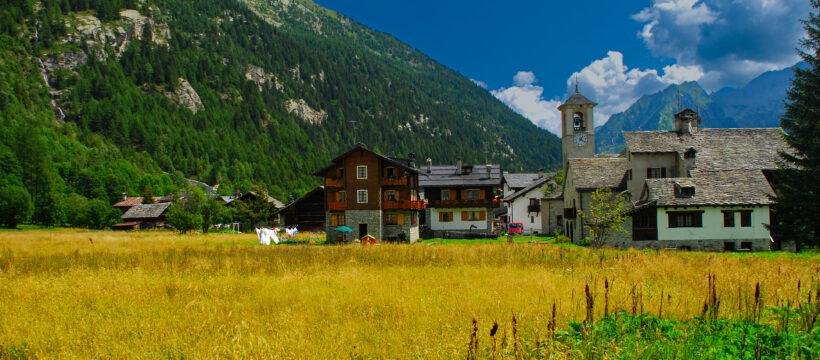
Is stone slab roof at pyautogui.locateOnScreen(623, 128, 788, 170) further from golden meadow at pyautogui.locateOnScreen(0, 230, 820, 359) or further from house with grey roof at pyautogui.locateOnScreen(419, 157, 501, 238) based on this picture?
golden meadow at pyautogui.locateOnScreen(0, 230, 820, 359)

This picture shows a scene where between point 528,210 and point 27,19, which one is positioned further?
point 27,19

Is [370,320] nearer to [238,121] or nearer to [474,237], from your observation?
[474,237]

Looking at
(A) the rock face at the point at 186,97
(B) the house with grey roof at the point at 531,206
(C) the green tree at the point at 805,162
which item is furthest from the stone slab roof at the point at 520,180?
(A) the rock face at the point at 186,97

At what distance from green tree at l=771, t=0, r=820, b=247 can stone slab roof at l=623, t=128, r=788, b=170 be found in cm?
975

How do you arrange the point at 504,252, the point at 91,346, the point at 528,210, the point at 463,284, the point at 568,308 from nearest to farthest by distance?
the point at 91,346
the point at 568,308
the point at 463,284
the point at 504,252
the point at 528,210

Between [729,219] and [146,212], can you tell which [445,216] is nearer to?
[729,219]

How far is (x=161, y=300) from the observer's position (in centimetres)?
966

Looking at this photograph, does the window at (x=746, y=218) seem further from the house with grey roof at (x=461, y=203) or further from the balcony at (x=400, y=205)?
the balcony at (x=400, y=205)

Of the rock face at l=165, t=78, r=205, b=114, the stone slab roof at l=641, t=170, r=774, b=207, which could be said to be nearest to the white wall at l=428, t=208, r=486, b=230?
the stone slab roof at l=641, t=170, r=774, b=207

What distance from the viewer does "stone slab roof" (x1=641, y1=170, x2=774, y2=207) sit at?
3003 cm

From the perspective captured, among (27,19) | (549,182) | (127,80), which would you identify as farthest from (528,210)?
(27,19)

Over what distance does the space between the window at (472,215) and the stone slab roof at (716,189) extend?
2102 centimetres

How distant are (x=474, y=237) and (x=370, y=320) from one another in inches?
1664

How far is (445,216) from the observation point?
2044 inches
